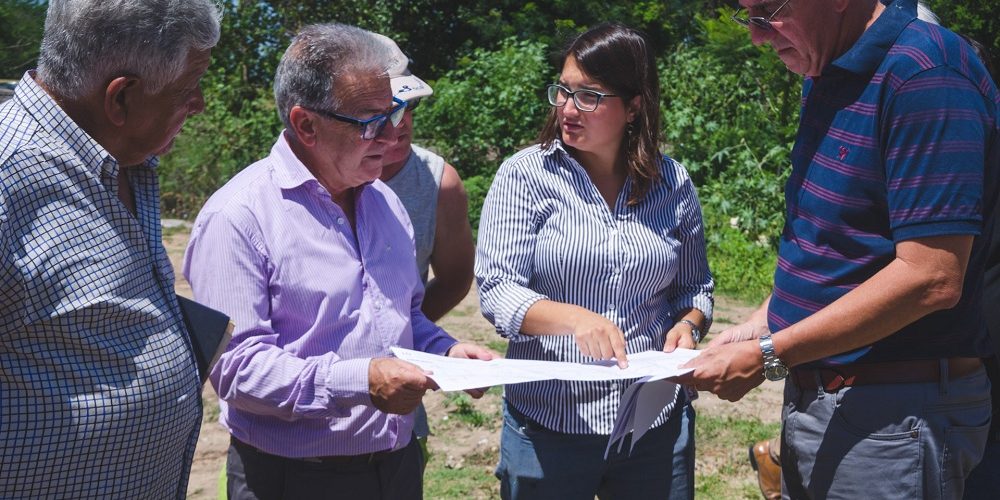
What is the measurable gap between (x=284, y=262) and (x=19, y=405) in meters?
0.83

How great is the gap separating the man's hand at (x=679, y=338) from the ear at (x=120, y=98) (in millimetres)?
1613

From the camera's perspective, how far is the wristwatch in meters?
2.37

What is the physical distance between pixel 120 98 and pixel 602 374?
1.27 metres

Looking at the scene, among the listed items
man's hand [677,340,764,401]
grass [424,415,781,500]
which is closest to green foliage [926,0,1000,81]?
grass [424,415,781,500]

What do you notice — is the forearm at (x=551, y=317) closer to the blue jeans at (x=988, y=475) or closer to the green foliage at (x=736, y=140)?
the blue jeans at (x=988, y=475)

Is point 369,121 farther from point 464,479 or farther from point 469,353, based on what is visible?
point 464,479

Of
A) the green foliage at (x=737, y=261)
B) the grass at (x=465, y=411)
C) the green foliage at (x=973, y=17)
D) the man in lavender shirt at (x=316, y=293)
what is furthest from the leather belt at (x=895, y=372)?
the green foliage at (x=973, y=17)

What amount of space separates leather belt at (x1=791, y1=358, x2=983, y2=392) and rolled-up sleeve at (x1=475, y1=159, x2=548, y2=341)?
0.83 metres

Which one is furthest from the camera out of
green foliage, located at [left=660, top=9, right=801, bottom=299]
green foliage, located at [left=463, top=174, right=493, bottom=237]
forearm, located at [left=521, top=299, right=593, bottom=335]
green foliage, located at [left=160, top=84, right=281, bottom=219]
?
green foliage, located at [left=160, top=84, right=281, bottom=219]

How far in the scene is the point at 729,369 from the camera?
7.98ft

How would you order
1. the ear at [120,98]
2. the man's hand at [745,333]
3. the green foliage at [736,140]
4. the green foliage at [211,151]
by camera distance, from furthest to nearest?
the green foliage at [211,151] → the green foliage at [736,140] → the man's hand at [745,333] → the ear at [120,98]

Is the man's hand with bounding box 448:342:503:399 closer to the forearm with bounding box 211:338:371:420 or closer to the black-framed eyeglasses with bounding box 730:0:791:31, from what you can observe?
the forearm with bounding box 211:338:371:420

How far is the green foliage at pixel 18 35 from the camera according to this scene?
2.12 meters

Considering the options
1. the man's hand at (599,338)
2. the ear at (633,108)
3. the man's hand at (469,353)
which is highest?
the ear at (633,108)
